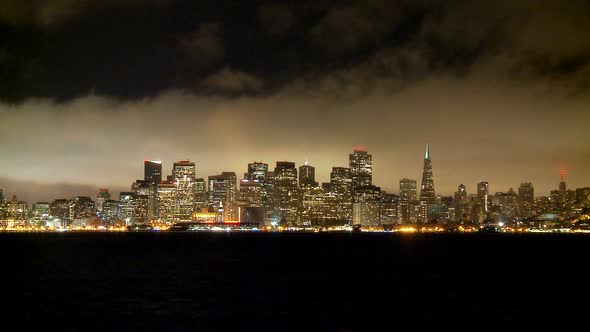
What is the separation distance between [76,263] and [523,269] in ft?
227

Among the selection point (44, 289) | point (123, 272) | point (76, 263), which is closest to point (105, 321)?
point (44, 289)

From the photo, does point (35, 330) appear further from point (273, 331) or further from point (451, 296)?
point (451, 296)

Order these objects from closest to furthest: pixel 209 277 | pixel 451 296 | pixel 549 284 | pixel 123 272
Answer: pixel 451 296, pixel 549 284, pixel 209 277, pixel 123 272

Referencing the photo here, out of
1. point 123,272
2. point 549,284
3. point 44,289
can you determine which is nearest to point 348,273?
point 549,284

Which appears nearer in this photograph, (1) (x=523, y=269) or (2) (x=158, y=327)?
(2) (x=158, y=327)

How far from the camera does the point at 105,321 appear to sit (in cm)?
4131

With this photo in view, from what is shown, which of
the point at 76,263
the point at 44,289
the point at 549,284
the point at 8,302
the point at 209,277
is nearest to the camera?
the point at 8,302

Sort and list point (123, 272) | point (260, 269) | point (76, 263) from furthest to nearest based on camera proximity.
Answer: point (76, 263) → point (260, 269) → point (123, 272)

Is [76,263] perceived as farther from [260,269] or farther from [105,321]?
[105,321]

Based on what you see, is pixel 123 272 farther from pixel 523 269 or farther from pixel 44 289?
pixel 523 269

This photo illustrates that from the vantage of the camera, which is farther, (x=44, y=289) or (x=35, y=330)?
(x=44, y=289)

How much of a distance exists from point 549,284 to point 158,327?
45.6 metres

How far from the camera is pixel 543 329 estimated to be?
130ft

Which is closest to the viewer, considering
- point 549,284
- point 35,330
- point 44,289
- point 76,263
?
point 35,330
